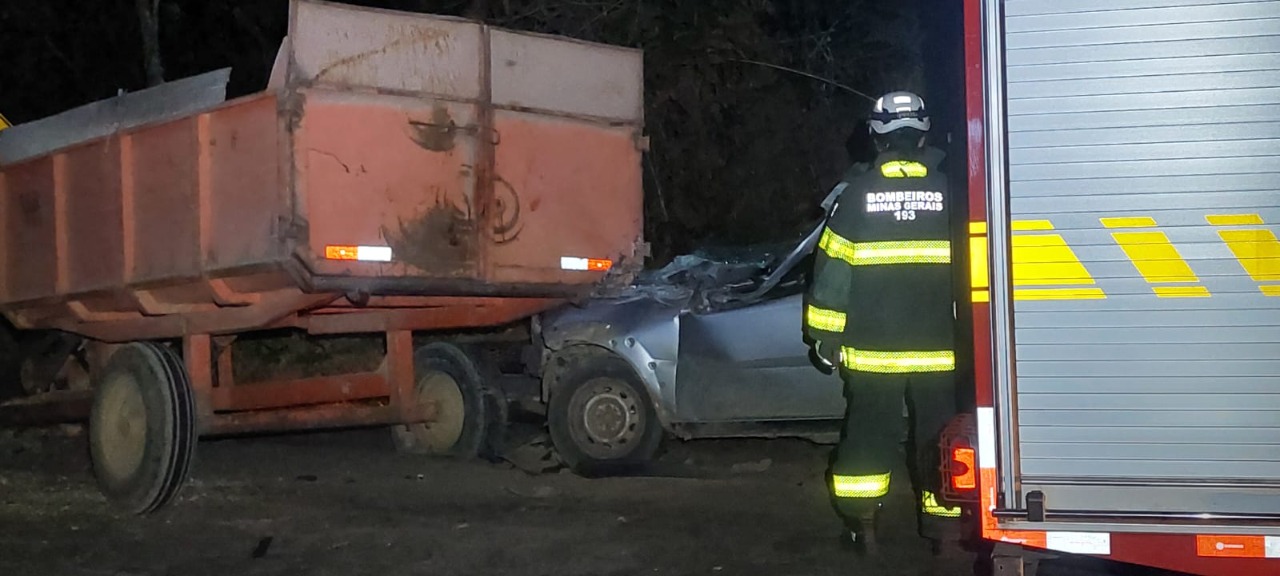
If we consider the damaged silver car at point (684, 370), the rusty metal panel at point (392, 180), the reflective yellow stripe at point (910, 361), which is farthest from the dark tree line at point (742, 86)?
the reflective yellow stripe at point (910, 361)

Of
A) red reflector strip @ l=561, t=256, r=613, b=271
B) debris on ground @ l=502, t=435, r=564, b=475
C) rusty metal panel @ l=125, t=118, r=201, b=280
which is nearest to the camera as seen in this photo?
rusty metal panel @ l=125, t=118, r=201, b=280

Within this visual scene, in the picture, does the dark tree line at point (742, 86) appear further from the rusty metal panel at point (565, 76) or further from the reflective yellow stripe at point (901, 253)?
the reflective yellow stripe at point (901, 253)

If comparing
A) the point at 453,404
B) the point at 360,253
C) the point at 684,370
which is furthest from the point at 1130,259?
the point at 453,404

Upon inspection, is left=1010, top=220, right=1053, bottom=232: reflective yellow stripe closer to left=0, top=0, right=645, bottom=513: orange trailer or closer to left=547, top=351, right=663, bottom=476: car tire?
left=0, top=0, right=645, bottom=513: orange trailer

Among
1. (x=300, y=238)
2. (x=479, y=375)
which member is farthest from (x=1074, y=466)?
(x=479, y=375)

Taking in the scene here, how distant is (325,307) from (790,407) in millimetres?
2832

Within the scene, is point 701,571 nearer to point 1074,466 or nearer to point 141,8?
point 1074,466

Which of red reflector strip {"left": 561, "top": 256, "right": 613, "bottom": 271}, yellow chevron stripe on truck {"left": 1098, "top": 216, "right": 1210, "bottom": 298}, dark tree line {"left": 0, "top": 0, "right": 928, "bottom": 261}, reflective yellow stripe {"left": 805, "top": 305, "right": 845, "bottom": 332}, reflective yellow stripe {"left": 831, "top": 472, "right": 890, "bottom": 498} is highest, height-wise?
dark tree line {"left": 0, "top": 0, "right": 928, "bottom": 261}

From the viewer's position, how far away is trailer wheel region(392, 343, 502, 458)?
9.61 m

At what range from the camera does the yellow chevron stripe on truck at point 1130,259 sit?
15.1ft

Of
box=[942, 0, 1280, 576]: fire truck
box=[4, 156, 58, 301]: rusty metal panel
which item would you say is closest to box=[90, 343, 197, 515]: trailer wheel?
box=[4, 156, 58, 301]: rusty metal panel

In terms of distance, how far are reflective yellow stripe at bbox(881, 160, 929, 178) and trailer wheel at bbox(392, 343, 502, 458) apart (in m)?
4.01

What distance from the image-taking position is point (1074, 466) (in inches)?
186

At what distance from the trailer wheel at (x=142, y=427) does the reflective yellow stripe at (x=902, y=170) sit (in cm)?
410
